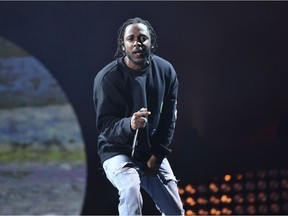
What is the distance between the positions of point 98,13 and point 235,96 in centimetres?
108

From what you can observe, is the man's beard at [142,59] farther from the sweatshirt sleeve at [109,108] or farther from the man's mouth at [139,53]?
the sweatshirt sleeve at [109,108]

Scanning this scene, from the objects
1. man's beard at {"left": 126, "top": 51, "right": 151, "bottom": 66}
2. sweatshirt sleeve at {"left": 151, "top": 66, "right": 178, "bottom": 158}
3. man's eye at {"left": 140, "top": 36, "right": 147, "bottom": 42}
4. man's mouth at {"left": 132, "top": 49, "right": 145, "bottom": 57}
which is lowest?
sweatshirt sleeve at {"left": 151, "top": 66, "right": 178, "bottom": 158}

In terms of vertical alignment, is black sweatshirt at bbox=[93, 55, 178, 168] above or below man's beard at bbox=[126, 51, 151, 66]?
below

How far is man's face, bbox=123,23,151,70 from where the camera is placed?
247 centimetres

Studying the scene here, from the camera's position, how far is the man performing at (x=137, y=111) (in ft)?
7.93

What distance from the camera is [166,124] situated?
8.38 ft

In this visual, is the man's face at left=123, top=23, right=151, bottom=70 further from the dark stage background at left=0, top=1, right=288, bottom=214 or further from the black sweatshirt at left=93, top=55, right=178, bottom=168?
the dark stage background at left=0, top=1, right=288, bottom=214

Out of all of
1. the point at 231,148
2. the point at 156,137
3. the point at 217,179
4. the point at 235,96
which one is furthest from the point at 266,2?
the point at 156,137

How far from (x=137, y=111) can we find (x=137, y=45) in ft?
1.00

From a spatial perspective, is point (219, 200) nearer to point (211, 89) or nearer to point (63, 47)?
point (211, 89)

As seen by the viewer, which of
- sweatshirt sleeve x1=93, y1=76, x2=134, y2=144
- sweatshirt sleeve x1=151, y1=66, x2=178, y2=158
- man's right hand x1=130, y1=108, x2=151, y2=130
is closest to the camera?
man's right hand x1=130, y1=108, x2=151, y2=130

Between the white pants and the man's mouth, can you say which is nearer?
the white pants

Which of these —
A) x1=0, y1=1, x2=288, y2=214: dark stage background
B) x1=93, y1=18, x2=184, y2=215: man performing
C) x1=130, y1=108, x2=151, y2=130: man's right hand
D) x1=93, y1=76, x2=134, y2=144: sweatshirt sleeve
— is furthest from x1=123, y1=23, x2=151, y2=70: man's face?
x1=0, y1=1, x2=288, y2=214: dark stage background

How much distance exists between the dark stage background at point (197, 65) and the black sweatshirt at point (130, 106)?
3.94 ft
